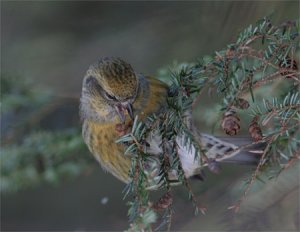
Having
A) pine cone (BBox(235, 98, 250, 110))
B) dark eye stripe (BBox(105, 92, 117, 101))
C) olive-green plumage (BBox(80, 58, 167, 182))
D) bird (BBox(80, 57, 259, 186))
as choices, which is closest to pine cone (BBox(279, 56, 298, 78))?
pine cone (BBox(235, 98, 250, 110))

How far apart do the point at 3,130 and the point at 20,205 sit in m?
0.83

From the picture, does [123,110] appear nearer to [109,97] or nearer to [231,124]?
[109,97]

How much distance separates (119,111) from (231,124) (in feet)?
2.43

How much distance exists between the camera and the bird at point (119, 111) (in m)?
2.27

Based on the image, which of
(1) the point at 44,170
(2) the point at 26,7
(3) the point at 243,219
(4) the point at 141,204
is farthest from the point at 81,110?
(4) the point at 141,204

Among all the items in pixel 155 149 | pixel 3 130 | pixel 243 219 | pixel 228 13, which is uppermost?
pixel 3 130

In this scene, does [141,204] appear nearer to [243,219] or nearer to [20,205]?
[243,219]

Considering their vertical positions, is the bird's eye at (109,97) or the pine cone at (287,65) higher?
the bird's eye at (109,97)

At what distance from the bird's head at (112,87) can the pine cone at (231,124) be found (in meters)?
0.67

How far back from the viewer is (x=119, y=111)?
229 cm

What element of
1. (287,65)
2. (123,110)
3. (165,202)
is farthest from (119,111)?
(287,65)

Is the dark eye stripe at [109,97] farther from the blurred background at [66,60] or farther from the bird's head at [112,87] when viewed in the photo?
the blurred background at [66,60]

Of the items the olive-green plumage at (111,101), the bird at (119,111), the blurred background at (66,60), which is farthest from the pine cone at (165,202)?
the blurred background at (66,60)

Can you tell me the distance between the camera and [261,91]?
251 cm
